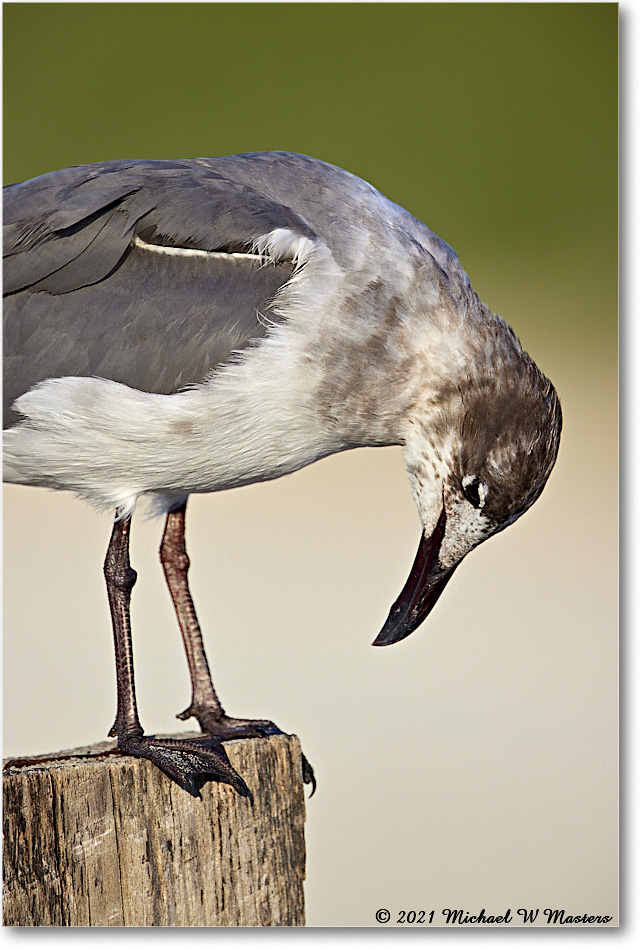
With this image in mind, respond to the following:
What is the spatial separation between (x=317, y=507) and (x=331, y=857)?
1.13m

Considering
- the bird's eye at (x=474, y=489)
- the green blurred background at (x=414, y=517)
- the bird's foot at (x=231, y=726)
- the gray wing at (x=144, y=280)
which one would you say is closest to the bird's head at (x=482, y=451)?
the bird's eye at (x=474, y=489)

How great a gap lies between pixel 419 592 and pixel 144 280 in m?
1.12

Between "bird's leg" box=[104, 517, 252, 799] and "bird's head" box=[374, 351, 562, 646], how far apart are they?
0.81 metres

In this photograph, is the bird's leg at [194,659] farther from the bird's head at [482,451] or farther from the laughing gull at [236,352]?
the bird's head at [482,451]

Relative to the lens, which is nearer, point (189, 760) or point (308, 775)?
point (189, 760)

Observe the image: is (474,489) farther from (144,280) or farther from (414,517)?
(144,280)

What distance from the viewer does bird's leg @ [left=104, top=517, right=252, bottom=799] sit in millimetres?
2869

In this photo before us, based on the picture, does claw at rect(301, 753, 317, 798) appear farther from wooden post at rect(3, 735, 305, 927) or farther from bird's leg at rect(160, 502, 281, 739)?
wooden post at rect(3, 735, 305, 927)

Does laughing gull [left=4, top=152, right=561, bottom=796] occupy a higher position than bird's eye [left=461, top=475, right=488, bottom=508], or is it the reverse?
laughing gull [left=4, top=152, right=561, bottom=796]

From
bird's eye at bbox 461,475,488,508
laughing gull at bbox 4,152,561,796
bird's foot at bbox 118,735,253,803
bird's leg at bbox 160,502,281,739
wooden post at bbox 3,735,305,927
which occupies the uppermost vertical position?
laughing gull at bbox 4,152,561,796

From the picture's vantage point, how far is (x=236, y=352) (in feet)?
9.67

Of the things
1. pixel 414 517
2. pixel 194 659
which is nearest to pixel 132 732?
pixel 194 659

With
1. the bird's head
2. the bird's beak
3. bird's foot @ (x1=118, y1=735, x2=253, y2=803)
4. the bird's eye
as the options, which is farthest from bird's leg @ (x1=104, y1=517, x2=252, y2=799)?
the bird's eye

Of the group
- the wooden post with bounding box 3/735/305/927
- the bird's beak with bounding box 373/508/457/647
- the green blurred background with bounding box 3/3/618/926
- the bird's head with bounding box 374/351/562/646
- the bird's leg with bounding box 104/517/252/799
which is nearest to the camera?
the wooden post with bounding box 3/735/305/927
